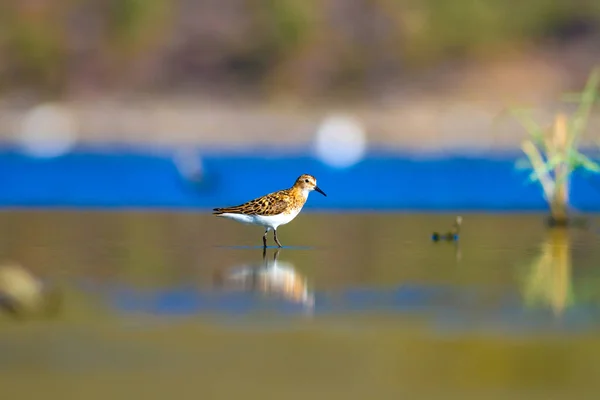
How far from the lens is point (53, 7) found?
180 ft

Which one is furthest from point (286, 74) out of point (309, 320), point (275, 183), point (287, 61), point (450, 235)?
point (309, 320)

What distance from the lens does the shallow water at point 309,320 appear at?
6852mm

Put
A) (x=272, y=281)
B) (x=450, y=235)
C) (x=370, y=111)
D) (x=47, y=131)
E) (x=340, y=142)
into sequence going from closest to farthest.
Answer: (x=272, y=281) < (x=450, y=235) < (x=340, y=142) < (x=47, y=131) < (x=370, y=111)

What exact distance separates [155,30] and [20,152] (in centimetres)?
1795

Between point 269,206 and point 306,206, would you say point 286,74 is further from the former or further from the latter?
point 269,206

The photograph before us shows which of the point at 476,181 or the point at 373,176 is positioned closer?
the point at 476,181

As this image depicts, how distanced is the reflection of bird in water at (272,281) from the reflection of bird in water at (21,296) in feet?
4.68

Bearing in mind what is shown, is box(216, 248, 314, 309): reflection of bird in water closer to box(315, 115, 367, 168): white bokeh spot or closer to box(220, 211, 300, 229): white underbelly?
box(220, 211, 300, 229): white underbelly

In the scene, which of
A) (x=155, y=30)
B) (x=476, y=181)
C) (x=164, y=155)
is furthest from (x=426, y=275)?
(x=155, y=30)

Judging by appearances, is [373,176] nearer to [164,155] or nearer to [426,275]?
[164,155]

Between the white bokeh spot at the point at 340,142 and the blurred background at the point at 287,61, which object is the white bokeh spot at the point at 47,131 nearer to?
the blurred background at the point at 287,61

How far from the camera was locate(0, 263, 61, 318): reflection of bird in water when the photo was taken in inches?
342

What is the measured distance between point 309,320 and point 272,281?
1.80 meters

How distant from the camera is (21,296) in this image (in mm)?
8758
